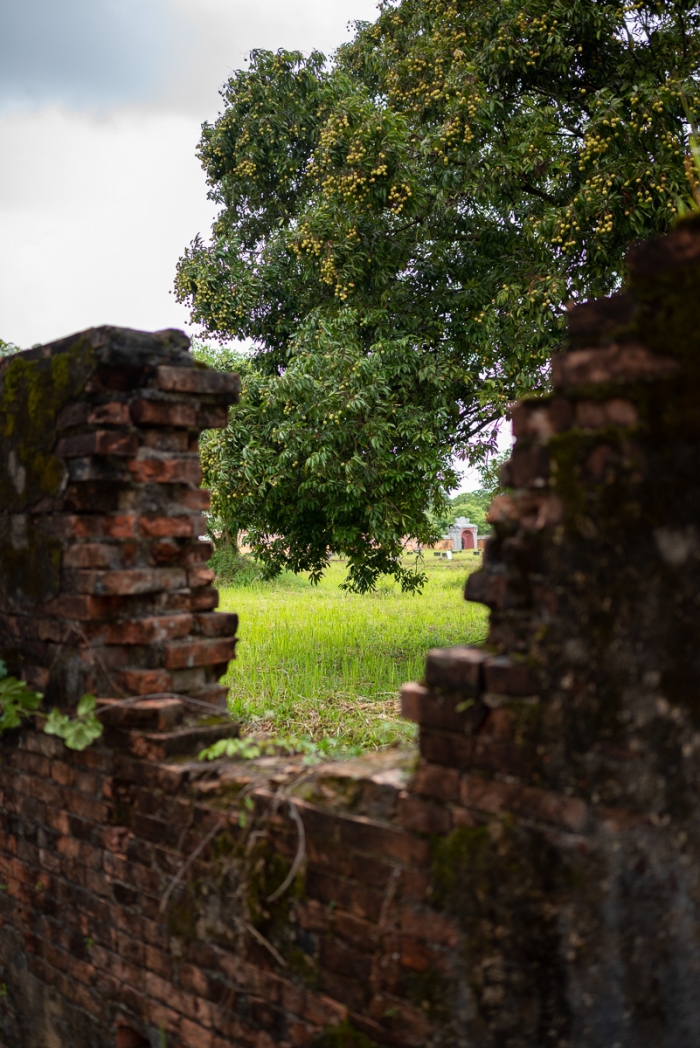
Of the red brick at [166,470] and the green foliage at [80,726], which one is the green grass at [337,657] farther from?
the red brick at [166,470]

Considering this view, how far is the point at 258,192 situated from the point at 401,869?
39.8 ft

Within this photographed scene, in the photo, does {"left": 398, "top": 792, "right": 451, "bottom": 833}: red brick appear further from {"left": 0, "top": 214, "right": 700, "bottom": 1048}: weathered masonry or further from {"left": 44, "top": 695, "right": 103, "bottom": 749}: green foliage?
{"left": 44, "top": 695, "right": 103, "bottom": 749}: green foliage

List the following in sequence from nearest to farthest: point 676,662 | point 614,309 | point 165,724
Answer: point 676,662 < point 614,309 < point 165,724

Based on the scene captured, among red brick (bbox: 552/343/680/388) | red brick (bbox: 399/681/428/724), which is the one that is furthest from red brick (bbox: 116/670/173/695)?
red brick (bbox: 552/343/680/388)

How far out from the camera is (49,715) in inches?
129

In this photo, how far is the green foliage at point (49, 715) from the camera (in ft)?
9.88

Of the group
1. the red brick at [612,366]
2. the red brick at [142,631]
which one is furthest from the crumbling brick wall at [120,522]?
the red brick at [612,366]

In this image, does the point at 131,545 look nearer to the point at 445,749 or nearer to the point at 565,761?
the point at 445,749

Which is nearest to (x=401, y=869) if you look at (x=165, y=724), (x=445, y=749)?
(x=445, y=749)

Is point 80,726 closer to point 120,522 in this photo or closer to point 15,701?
point 15,701

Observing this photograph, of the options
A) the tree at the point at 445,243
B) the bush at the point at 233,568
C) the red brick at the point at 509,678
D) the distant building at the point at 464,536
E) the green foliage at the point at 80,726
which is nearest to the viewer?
the red brick at the point at 509,678

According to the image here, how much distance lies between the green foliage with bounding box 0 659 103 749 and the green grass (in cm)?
85

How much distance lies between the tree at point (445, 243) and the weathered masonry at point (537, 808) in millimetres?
5297

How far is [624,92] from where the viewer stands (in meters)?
7.29
